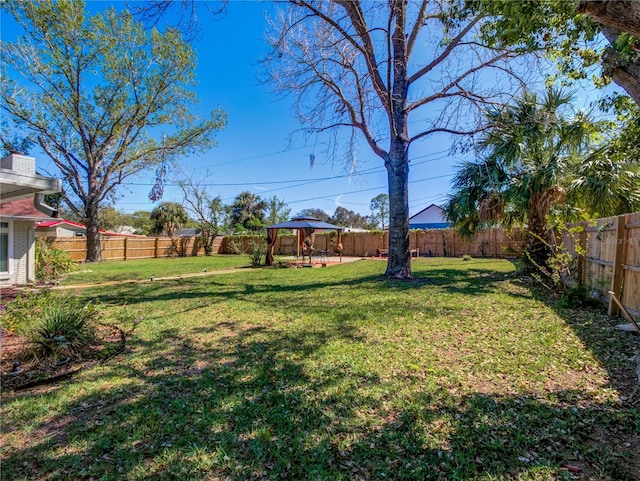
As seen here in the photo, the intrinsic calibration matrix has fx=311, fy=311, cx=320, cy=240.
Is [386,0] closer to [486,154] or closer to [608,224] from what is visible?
[486,154]

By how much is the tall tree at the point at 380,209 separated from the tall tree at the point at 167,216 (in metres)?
31.9

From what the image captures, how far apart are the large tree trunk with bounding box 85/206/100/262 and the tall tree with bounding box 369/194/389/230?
134ft

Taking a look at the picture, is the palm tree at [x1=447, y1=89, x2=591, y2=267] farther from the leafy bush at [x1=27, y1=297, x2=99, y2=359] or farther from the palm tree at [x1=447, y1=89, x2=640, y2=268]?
the leafy bush at [x1=27, y1=297, x2=99, y2=359]

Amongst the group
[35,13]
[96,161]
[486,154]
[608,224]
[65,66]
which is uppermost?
[35,13]

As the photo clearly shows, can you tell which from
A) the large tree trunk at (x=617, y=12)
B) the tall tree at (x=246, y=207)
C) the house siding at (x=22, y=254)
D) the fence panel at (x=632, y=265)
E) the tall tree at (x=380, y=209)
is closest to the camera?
the large tree trunk at (x=617, y=12)

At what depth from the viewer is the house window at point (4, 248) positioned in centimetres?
929

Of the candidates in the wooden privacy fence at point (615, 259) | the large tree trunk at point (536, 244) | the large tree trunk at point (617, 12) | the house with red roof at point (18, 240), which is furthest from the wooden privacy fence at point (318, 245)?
the large tree trunk at point (617, 12)

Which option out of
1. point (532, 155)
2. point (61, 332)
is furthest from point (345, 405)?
point (532, 155)

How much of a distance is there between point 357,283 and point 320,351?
17.0ft

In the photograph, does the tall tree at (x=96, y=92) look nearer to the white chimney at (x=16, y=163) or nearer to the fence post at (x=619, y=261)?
the white chimney at (x=16, y=163)

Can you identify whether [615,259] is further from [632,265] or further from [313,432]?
[313,432]

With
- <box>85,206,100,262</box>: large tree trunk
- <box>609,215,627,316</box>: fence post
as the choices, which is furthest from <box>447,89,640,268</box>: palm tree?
<box>85,206,100,262</box>: large tree trunk

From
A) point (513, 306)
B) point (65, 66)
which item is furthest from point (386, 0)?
point (65, 66)

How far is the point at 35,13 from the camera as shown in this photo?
14.5 m
